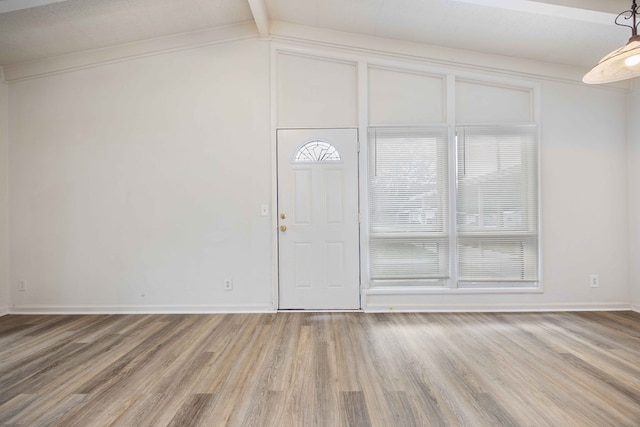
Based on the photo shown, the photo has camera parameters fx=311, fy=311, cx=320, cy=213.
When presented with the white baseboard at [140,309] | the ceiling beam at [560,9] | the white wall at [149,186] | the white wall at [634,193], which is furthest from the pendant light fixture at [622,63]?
the white baseboard at [140,309]

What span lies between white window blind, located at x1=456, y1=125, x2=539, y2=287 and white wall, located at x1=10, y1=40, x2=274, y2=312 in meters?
2.27

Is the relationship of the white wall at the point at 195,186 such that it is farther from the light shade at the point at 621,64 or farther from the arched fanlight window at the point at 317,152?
the light shade at the point at 621,64

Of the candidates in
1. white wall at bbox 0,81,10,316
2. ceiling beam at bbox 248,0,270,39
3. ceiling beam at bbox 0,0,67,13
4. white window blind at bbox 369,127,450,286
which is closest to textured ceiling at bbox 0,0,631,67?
ceiling beam at bbox 0,0,67,13

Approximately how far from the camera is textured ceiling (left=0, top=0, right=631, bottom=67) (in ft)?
9.07

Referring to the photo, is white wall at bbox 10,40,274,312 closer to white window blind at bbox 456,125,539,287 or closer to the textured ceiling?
the textured ceiling

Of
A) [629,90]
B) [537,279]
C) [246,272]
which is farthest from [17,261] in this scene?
[629,90]

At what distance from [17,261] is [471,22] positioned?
5624 millimetres

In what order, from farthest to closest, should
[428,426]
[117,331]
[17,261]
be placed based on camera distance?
1. [17,261]
2. [117,331]
3. [428,426]

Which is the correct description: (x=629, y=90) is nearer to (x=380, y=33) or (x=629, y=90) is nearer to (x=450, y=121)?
(x=450, y=121)

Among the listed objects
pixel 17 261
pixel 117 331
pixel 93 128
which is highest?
pixel 93 128

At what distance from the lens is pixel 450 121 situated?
11.7 ft

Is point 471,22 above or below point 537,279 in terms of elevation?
above

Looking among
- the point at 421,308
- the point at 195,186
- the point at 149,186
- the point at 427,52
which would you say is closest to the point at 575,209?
the point at 421,308

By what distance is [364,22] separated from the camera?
3.28 m
